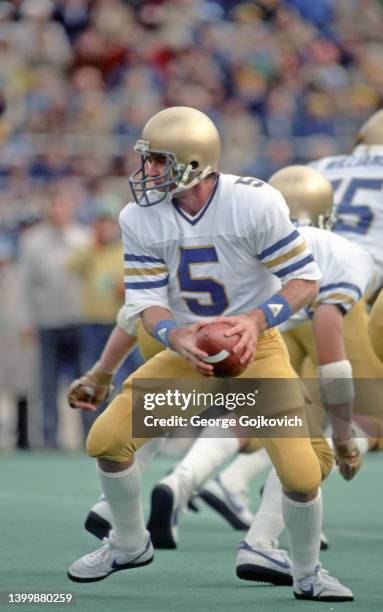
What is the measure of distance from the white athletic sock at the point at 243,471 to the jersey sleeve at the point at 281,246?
2.03 meters

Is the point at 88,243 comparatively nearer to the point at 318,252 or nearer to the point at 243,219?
the point at 318,252

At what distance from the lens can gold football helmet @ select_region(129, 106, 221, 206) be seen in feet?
13.4

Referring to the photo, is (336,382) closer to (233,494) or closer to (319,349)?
(319,349)

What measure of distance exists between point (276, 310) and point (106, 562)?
0.99 meters

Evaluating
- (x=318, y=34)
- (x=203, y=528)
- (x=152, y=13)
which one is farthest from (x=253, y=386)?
(x=318, y=34)

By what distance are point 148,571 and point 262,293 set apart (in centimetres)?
114

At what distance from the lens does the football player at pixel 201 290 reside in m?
3.98

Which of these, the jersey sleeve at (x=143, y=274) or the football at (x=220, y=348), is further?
the jersey sleeve at (x=143, y=274)

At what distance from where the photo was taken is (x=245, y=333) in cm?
388

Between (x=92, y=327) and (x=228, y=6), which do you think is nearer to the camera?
(x=92, y=327)

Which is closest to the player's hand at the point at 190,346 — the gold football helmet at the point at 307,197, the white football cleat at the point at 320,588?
the white football cleat at the point at 320,588

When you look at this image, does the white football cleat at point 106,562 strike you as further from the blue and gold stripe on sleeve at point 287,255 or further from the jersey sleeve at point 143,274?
the blue and gold stripe on sleeve at point 287,255

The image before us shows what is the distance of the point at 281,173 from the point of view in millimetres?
5309

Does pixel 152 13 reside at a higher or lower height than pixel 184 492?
higher
